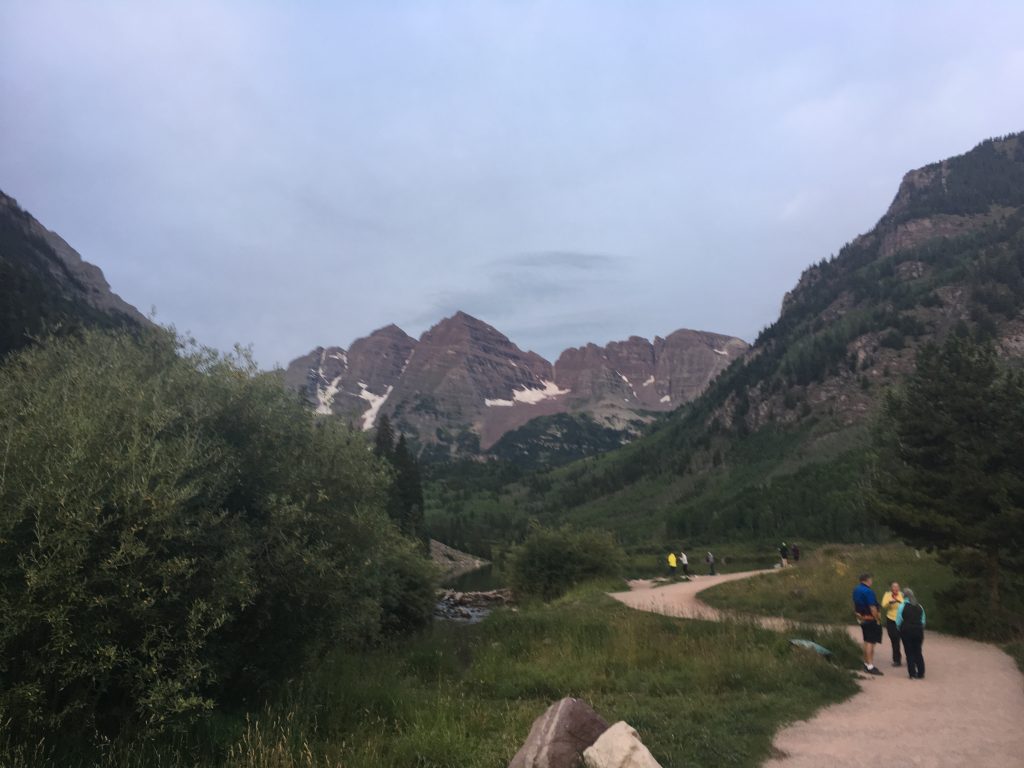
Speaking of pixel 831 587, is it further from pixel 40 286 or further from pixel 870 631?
pixel 40 286

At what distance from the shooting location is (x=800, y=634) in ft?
48.3

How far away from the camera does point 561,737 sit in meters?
6.65

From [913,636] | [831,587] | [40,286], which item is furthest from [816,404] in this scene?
[40,286]

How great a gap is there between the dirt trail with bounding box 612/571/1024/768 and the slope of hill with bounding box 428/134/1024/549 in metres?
75.6

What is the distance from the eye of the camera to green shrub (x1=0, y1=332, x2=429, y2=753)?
694cm

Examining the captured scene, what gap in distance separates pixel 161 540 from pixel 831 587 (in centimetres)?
2211

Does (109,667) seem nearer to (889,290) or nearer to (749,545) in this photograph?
(749,545)

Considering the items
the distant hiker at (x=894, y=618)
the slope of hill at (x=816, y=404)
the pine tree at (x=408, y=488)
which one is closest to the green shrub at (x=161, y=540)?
the distant hiker at (x=894, y=618)

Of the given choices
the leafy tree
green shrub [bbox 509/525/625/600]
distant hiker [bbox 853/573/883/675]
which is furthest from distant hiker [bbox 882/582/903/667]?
green shrub [bbox 509/525/625/600]

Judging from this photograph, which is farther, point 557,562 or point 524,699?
point 557,562

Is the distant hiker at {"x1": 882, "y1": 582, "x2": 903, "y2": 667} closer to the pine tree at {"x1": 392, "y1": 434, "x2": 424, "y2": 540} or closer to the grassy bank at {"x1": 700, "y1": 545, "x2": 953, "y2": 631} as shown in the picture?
the grassy bank at {"x1": 700, "y1": 545, "x2": 953, "y2": 631}

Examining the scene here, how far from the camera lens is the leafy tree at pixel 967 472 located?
15.1m

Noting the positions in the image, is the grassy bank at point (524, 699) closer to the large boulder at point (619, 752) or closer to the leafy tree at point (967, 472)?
the large boulder at point (619, 752)

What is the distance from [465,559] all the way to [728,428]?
87414 mm
